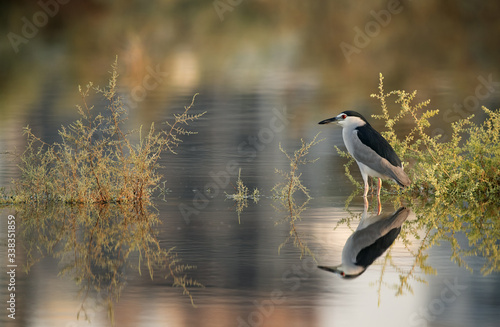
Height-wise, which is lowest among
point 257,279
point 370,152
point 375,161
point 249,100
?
point 257,279

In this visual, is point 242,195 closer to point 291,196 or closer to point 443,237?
point 291,196

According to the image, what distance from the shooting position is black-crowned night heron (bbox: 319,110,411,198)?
1350 cm

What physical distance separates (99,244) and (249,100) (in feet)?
49.8

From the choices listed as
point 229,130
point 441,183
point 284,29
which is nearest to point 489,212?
point 441,183

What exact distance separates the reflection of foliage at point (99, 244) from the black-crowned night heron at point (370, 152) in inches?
115

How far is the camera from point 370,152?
1376 cm

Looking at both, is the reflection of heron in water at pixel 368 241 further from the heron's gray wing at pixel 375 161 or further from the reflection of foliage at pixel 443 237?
the heron's gray wing at pixel 375 161

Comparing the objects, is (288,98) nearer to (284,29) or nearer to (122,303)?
(122,303)

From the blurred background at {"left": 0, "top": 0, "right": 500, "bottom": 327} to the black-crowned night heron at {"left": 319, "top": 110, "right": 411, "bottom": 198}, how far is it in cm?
45

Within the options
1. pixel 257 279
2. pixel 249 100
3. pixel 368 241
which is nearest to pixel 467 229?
pixel 368 241

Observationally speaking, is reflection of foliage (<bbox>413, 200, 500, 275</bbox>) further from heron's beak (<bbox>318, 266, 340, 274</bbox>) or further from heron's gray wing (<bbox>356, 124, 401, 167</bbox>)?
heron's beak (<bbox>318, 266, 340, 274</bbox>)

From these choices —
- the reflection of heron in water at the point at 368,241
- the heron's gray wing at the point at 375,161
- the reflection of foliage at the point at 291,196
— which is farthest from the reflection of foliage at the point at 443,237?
the reflection of foliage at the point at 291,196

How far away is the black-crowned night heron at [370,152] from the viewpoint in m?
13.5

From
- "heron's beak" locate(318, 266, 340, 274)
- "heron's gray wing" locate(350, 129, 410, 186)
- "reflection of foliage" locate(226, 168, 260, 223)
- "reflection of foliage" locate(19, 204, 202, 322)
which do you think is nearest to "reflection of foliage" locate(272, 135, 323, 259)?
"reflection of foliage" locate(226, 168, 260, 223)
